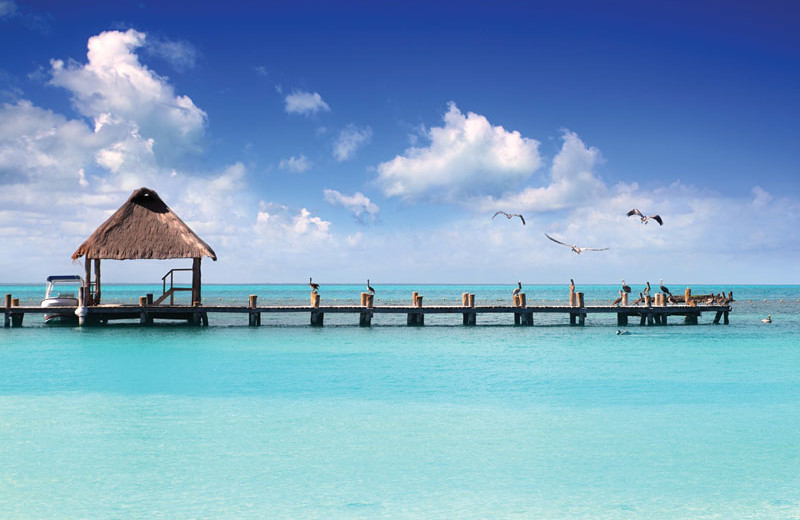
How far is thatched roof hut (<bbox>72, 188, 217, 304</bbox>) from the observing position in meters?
38.0

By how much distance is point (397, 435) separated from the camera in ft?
48.8

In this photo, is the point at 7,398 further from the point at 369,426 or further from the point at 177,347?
the point at 177,347

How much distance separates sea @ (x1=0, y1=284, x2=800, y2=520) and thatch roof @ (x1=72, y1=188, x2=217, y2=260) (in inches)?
374

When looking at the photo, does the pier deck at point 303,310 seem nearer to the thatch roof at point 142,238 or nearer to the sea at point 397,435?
the thatch roof at point 142,238

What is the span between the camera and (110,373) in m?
23.5

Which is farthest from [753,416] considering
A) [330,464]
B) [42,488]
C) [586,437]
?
[42,488]

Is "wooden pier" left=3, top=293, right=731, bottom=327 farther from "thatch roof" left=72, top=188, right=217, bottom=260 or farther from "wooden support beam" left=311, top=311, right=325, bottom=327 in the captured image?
"thatch roof" left=72, top=188, right=217, bottom=260

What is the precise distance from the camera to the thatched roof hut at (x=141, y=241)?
3803cm

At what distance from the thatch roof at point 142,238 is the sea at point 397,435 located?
949 cm

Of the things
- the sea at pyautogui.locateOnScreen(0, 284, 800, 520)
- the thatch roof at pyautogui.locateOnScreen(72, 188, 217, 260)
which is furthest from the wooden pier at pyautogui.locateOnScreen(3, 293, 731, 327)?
the sea at pyautogui.locateOnScreen(0, 284, 800, 520)

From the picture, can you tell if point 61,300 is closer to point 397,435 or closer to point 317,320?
point 317,320

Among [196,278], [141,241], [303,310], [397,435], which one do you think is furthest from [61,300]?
[397,435]

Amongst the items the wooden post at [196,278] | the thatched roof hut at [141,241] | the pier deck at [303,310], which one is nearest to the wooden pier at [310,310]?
the pier deck at [303,310]

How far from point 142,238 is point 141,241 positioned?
0.18 meters
